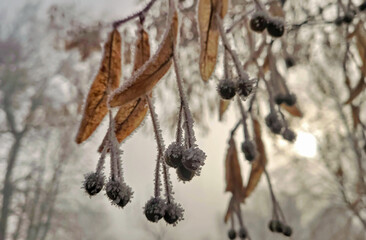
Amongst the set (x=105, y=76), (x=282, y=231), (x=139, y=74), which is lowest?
(x=282, y=231)

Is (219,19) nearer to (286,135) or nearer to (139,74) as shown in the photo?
(139,74)

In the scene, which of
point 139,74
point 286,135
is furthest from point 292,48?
point 139,74

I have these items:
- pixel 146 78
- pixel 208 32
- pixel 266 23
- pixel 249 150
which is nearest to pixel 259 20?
pixel 266 23

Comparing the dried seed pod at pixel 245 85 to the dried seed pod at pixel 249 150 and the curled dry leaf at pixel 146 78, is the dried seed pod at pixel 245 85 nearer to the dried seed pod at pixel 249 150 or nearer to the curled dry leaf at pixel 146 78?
the curled dry leaf at pixel 146 78

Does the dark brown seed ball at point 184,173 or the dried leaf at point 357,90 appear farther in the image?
the dried leaf at point 357,90

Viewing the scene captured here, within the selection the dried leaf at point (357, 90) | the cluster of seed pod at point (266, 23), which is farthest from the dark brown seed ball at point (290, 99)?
the cluster of seed pod at point (266, 23)

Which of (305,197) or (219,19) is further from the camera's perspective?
(305,197)
